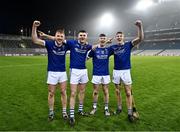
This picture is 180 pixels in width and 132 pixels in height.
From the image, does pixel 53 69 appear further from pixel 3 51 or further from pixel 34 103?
pixel 3 51

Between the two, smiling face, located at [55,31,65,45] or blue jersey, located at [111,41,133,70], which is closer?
smiling face, located at [55,31,65,45]

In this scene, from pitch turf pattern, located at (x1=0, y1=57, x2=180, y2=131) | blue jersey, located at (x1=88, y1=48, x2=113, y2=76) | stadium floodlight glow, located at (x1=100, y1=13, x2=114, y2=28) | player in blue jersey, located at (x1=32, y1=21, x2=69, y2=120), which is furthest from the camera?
stadium floodlight glow, located at (x1=100, y1=13, x2=114, y2=28)

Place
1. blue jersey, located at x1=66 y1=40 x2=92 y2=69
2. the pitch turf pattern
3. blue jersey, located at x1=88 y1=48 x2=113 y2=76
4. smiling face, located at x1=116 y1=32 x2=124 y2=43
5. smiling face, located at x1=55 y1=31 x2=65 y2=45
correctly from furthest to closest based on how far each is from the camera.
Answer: blue jersey, located at x1=88 y1=48 x2=113 y2=76, smiling face, located at x1=116 y1=32 x2=124 y2=43, blue jersey, located at x1=66 y1=40 x2=92 y2=69, smiling face, located at x1=55 y1=31 x2=65 y2=45, the pitch turf pattern

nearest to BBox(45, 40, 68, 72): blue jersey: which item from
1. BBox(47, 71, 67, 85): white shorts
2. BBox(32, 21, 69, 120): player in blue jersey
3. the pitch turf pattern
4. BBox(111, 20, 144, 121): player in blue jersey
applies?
BBox(32, 21, 69, 120): player in blue jersey

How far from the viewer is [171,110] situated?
Answer: 8898 millimetres

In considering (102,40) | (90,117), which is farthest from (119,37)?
(90,117)

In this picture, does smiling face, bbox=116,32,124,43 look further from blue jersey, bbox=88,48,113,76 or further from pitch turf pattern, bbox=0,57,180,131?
pitch turf pattern, bbox=0,57,180,131

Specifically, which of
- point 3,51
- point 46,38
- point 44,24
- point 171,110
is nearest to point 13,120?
point 46,38

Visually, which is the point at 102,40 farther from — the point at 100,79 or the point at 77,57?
the point at 100,79

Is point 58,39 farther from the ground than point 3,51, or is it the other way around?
point 3,51

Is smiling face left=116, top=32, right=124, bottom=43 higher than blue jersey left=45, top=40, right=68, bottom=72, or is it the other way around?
smiling face left=116, top=32, right=124, bottom=43

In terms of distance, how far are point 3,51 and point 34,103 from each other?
70544 mm

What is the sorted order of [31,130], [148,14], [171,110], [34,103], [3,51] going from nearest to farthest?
[31,130] < [171,110] < [34,103] < [3,51] < [148,14]

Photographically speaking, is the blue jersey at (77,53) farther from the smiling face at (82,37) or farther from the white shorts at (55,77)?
the white shorts at (55,77)
